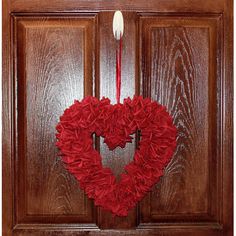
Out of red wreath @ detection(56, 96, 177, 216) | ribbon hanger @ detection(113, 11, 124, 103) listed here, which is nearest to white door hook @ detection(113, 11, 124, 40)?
ribbon hanger @ detection(113, 11, 124, 103)

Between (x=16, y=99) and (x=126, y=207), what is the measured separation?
0.50 m

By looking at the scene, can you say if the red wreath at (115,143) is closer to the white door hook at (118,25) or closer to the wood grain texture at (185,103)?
the wood grain texture at (185,103)

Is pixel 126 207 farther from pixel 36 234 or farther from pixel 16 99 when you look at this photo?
pixel 16 99

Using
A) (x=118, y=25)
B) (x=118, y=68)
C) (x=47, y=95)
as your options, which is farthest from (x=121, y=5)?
(x=47, y=95)

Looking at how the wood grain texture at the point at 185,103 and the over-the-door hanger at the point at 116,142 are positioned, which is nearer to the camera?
the over-the-door hanger at the point at 116,142

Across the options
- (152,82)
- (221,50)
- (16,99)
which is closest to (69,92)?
(16,99)

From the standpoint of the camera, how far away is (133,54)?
1.63 meters

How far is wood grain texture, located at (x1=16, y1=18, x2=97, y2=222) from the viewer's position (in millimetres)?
1629

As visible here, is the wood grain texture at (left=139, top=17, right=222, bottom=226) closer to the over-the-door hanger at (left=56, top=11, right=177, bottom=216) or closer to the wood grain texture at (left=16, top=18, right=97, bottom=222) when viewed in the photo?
the over-the-door hanger at (left=56, top=11, right=177, bottom=216)

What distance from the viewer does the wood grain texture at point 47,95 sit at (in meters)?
1.63

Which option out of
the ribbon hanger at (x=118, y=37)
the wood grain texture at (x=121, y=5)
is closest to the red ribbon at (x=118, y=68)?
the ribbon hanger at (x=118, y=37)

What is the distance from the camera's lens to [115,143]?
1564mm

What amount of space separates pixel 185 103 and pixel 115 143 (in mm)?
276

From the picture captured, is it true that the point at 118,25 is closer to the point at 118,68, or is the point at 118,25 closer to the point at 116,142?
the point at 118,68
